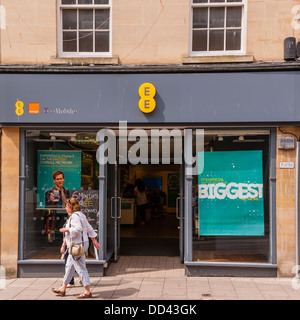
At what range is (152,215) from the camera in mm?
16625

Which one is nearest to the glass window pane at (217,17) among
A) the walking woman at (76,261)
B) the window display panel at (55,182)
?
the window display panel at (55,182)

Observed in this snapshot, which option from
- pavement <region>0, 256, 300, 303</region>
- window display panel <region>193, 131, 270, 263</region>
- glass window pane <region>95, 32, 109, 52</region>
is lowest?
pavement <region>0, 256, 300, 303</region>

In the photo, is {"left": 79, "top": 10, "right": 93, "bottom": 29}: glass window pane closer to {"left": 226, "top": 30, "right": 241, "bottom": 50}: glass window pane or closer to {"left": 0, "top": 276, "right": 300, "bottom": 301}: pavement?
{"left": 226, "top": 30, "right": 241, "bottom": 50}: glass window pane

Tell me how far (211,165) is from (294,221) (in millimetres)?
2009

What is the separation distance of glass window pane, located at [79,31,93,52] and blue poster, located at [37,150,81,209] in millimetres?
2251

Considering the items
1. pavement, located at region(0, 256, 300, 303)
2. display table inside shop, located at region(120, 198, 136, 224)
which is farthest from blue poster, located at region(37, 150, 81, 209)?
display table inside shop, located at region(120, 198, 136, 224)

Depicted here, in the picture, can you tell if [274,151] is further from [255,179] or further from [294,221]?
[294,221]

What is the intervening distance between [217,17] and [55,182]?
196 inches

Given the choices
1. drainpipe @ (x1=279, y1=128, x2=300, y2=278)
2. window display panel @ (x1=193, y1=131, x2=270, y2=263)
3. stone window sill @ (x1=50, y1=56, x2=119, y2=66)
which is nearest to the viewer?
drainpipe @ (x1=279, y1=128, x2=300, y2=278)

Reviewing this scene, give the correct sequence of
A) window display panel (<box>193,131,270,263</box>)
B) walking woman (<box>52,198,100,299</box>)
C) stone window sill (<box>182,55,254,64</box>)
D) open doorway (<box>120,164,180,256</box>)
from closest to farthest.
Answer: walking woman (<box>52,198,100,299</box>) → stone window sill (<box>182,55,254,64</box>) → window display panel (<box>193,131,270,263</box>) → open doorway (<box>120,164,180,256</box>)

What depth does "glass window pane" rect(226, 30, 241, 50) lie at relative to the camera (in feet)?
25.6

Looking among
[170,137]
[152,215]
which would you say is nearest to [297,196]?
[170,137]

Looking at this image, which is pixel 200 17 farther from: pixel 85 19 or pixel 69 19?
pixel 69 19

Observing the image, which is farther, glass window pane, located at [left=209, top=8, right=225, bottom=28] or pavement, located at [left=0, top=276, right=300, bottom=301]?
glass window pane, located at [left=209, top=8, right=225, bottom=28]
